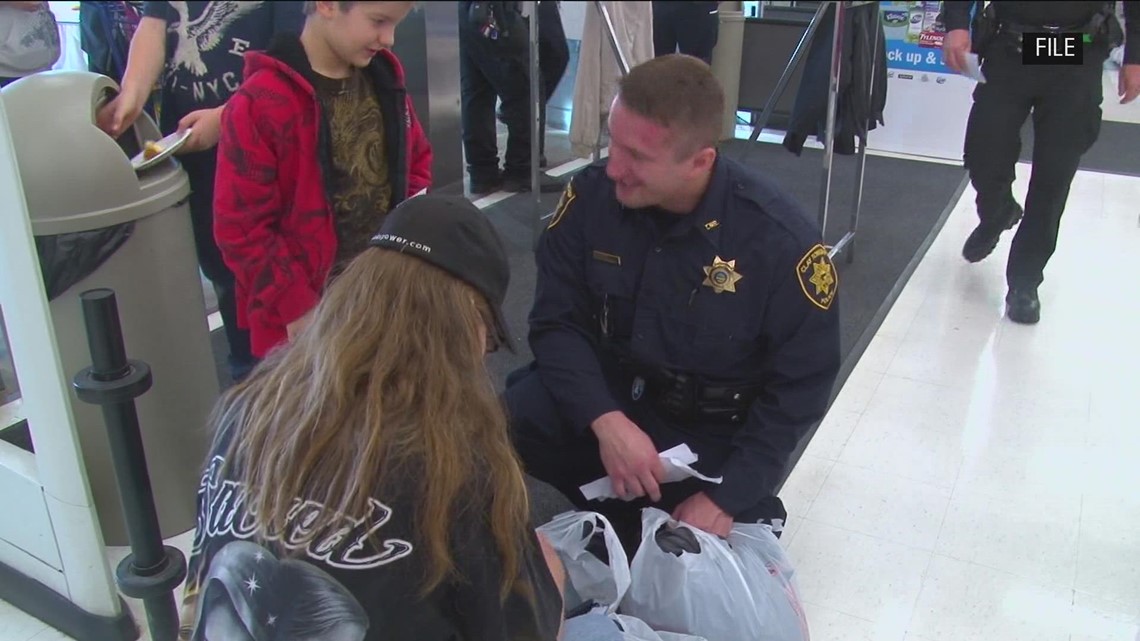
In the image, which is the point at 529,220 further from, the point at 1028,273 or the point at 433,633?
the point at 433,633

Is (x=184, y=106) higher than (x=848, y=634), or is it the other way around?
(x=184, y=106)

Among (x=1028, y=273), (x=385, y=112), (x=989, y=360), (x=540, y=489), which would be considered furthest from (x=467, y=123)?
(x=989, y=360)

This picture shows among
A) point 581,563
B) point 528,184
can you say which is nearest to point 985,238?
point 581,563

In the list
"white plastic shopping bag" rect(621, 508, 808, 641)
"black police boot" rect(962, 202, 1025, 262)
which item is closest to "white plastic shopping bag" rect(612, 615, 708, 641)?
"white plastic shopping bag" rect(621, 508, 808, 641)

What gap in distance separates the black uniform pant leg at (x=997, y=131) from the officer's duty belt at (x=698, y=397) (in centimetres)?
64

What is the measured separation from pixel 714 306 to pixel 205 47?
896mm

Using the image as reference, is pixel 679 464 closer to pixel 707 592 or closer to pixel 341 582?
pixel 707 592

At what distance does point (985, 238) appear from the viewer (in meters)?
2.28

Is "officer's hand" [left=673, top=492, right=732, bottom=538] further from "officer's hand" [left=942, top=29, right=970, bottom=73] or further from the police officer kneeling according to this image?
"officer's hand" [left=942, top=29, right=970, bottom=73]

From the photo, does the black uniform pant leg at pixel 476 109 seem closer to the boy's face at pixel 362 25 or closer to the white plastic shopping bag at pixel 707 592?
the boy's face at pixel 362 25

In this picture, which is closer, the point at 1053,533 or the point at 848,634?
the point at 848,634

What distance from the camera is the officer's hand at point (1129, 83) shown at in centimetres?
130

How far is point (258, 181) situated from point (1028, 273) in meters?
1.77

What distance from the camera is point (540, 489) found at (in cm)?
198
